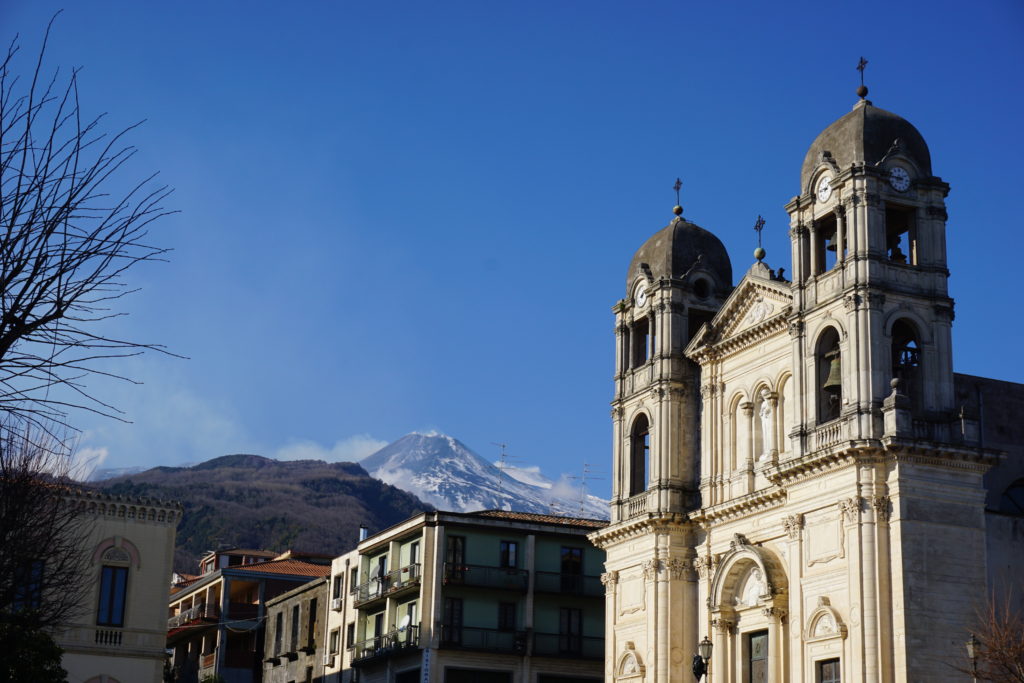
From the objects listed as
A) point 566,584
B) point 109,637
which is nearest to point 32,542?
point 109,637

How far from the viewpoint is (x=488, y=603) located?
203 ft

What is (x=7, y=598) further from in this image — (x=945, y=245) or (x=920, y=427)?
(x=945, y=245)

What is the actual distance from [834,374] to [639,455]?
12.4 meters

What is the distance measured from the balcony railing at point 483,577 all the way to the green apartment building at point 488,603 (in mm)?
44

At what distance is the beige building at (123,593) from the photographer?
5241 centimetres

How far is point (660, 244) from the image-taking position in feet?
169

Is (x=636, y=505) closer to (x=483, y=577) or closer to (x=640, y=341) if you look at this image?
(x=640, y=341)

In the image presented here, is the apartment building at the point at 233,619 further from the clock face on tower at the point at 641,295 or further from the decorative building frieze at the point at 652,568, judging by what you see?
the decorative building frieze at the point at 652,568

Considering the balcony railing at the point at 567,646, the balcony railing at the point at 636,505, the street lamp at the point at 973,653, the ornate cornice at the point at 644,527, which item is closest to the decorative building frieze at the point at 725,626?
the ornate cornice at the point at 644,527

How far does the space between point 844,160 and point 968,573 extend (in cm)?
1249

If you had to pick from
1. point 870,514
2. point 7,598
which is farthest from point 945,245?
point 7,598

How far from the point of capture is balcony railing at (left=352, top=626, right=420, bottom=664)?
6066 centimetres

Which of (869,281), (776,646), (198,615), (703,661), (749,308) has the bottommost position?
(703,661)

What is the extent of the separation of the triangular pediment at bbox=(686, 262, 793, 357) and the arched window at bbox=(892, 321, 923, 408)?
384cm
